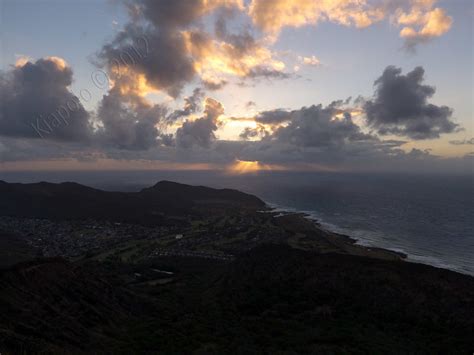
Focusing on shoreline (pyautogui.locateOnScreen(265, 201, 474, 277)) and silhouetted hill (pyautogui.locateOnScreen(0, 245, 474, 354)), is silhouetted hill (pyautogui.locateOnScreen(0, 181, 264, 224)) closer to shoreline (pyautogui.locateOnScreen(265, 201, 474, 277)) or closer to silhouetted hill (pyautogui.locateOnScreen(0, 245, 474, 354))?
shoreline (pyautogui.locateOnScreen(265, 201, 474, 277))

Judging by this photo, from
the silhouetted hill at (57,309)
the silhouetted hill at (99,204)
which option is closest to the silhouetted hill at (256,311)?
A: the silhouetted hill at (57,309)

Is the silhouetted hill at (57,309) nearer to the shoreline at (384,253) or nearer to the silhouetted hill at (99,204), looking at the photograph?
the shoreline at (384,253)

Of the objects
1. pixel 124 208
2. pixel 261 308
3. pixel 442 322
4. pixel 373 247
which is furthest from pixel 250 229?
pixel 442 322

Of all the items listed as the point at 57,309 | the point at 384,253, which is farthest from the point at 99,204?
the point at 57,309

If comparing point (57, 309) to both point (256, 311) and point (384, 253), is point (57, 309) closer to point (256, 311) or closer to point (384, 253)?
point (256, 311)

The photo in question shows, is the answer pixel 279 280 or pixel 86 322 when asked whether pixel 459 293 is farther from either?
pixel 86 322

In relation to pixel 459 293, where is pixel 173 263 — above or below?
below

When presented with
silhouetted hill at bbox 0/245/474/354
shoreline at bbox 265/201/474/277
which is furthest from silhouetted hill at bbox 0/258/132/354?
shoreline at bbox 265/201/474/277

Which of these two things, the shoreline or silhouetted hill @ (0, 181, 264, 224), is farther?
silhouetted hill @ (0, 181, 264, 224)
